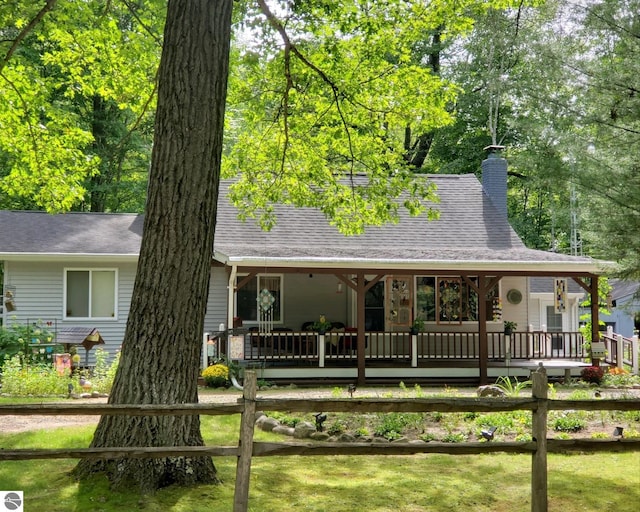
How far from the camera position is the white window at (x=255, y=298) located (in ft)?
60.3

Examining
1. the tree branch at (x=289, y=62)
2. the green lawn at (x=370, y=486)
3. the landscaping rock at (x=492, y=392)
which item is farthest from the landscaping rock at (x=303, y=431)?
the tree branch at (x=289, y=62)

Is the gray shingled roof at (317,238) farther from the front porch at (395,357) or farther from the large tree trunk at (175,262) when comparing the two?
the large tree trunk at (175,262)

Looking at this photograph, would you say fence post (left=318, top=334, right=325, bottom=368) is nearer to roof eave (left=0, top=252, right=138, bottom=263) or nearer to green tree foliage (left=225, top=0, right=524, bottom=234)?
green tree foliage (left=225, top=0, right=524, bottom=234)

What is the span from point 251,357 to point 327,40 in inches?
299

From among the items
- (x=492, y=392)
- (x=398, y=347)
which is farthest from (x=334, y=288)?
(x=492, y=392)

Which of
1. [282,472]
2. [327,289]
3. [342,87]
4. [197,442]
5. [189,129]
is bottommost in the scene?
[282,472]

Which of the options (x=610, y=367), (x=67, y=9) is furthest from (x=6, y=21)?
(x=610, y=367)

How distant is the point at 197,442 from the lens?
6492 mm

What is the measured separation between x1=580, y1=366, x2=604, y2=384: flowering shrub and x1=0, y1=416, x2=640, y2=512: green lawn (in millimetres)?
7837

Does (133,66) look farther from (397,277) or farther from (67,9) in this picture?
(397,277)

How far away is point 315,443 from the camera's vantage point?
5.59 m

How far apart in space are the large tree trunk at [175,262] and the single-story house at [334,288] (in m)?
8.11

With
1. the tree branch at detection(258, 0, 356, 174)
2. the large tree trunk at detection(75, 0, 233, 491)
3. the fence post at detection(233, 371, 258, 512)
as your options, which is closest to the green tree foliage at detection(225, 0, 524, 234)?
the tree branch at detection(258, 0, 356, 174)

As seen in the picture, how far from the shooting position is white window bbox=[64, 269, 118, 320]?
57.9 feet
